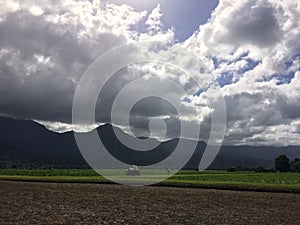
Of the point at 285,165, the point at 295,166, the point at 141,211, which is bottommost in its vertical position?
the point at 141,211

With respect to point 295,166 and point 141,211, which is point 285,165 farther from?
point 141,211

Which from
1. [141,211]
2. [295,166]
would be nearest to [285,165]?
[295,166]

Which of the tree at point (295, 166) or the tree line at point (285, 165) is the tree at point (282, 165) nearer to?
the tree line at point (285, 165)

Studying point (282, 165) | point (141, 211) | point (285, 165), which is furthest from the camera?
point (285, 165)

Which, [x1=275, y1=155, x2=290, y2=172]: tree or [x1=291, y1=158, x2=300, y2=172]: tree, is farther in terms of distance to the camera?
[x1=275, y1=155, x2=290, y2=172]: tree

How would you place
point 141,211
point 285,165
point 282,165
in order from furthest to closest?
1. point 285,165
2. point 282,165
3. point 141,211

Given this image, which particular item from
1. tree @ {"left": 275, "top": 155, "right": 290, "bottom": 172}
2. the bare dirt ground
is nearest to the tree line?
tree @ {"left": 275, "top": 155, "right": 290, "bottom": 172}

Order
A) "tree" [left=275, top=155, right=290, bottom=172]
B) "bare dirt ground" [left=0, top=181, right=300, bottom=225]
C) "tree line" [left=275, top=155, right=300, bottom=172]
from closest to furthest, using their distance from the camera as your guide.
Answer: "bare dirt ground" [left=0, top=181, right=300, bottom=225], "tree line" [left=275, top=155, right=300, bottom=172], "tree" [left=275, top=155, right=290, bottom=172]

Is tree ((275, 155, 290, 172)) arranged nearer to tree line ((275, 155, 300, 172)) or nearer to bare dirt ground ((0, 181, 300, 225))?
tree line ((275, 155, 300, 172))

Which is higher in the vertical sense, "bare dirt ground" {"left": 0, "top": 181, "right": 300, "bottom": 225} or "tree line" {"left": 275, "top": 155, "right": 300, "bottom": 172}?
"tree line" {"left": 275, "top": 155, "right": 300, "bottom": 172}

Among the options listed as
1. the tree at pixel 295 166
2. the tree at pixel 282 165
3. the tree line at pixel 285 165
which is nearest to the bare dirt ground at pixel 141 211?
the tree at pixel 295 166

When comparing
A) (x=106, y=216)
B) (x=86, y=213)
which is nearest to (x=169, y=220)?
(x=106, y=216)

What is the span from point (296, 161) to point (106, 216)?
145098 mm

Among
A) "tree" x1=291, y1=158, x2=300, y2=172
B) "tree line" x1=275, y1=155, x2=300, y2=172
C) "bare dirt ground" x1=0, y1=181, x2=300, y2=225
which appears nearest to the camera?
"bare dirt ground" x1=0, y1=181, x2=300, y2=225
